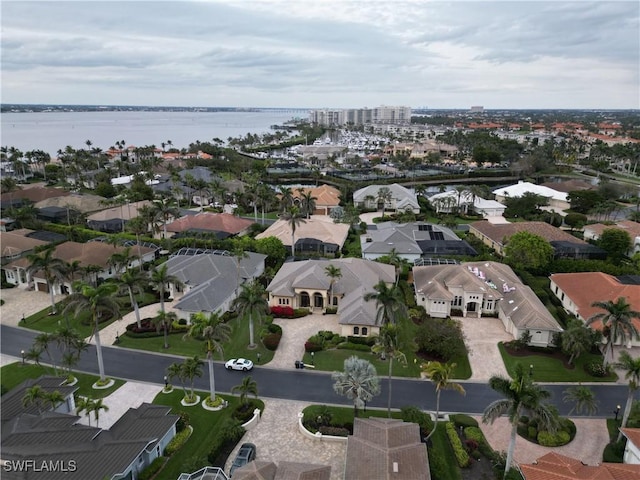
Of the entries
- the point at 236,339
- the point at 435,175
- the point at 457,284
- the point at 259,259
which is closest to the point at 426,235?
the point at 457,284

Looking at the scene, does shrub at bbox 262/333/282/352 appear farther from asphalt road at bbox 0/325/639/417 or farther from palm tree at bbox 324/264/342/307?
palm tree at bbox 324/264/342/307

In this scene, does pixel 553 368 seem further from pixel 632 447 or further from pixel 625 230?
pixel 625 230

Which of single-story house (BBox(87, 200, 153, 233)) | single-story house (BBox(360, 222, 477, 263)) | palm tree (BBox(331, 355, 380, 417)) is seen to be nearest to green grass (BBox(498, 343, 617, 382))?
palm tree (BBox(331, 355, 380, 417))

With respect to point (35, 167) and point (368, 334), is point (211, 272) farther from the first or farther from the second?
point (35, 167)

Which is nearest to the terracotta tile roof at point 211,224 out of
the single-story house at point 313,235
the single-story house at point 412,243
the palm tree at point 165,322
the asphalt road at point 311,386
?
the single-story house at point 313,235

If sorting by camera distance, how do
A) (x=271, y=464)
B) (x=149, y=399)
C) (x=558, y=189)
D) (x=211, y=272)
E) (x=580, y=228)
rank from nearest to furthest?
(x=271, y=464), (x=149, y=399), (x=211, y=272), (x=580, y=228), (x=558, y=189)

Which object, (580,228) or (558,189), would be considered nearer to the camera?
(580,228)

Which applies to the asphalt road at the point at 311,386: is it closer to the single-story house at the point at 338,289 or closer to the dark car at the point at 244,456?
the dark car at the point at 244,456
